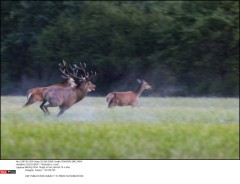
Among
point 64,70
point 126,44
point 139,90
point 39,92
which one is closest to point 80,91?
point 39,92

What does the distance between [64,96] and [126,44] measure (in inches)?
198

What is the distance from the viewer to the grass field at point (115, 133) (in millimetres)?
9086

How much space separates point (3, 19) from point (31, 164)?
7.90 meters

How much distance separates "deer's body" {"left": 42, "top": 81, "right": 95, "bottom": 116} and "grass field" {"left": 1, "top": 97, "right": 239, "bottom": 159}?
13 cm

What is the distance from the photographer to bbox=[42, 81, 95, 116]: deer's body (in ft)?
31.8

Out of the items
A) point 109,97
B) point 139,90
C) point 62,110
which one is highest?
point 62,110

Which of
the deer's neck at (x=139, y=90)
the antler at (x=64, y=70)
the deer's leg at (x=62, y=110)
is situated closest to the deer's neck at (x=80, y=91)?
the deer's leg at (x=62, y=110)

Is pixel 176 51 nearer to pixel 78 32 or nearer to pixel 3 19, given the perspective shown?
pixel 78 32

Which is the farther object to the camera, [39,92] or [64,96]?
[39,92]

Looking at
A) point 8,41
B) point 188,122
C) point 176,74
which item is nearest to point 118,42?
point 176,74

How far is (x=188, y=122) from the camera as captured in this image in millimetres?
10430

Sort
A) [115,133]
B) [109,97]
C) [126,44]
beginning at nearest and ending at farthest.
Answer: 1. [115,133]
2. [109,97]
3. [126,44]

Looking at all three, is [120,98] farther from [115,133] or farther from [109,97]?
[115,133]

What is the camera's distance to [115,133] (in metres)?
9.57
